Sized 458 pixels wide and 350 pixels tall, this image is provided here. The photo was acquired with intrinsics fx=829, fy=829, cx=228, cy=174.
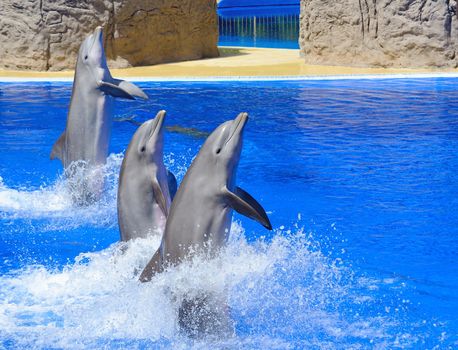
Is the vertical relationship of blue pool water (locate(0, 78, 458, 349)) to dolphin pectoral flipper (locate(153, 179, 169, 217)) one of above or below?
below

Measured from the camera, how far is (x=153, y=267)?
12.9 feet

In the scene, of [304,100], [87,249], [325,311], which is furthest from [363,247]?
[304,100]

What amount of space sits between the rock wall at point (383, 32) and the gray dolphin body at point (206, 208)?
10.2 metres

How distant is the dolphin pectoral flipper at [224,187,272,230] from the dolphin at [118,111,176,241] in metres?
0.83

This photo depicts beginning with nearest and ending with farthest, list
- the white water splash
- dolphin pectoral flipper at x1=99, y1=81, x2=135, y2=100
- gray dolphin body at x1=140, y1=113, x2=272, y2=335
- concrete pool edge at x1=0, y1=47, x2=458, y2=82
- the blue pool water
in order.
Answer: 1. gray dolphin body at x1=140, y1=113, x2=272, y2=335
2. the white water splash
3. the blue pool water
4. dolphin pectoral flipper at x1=99, y1=81, x2=135, y2=100
5. concrete pool edge at x1=0, y1=47, x2=458, y2=82

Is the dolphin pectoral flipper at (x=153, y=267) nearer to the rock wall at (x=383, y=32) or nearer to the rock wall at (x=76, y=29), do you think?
the rock wall at (x=383, y=32)

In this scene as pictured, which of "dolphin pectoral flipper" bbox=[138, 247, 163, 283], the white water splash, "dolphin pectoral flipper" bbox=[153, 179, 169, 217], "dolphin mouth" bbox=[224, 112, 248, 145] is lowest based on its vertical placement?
the white water splash

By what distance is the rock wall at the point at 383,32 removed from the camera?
13414 millimetres

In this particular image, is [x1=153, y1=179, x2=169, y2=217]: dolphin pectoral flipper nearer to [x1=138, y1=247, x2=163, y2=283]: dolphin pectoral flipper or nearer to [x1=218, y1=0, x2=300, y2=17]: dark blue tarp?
[x1=138, y1=247, x2=163, y2=283]: dolphin pectoral flipper

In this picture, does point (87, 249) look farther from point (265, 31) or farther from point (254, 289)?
point (265, 31)

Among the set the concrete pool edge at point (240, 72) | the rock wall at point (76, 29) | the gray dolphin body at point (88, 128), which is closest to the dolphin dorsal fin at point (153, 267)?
the gray dolphin body at point (88, 128)

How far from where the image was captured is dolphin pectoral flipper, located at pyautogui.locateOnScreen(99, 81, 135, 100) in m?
6.02

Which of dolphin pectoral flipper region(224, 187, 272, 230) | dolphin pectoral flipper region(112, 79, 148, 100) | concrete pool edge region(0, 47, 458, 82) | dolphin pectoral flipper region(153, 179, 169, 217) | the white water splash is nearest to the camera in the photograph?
dolphin pectoral flipper region(224, 187, 272, 230)

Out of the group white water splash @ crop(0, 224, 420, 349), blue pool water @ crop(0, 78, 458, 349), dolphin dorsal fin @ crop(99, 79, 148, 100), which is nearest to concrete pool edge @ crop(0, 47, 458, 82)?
blue pool water @ crop(0, 78, 458, 349)
